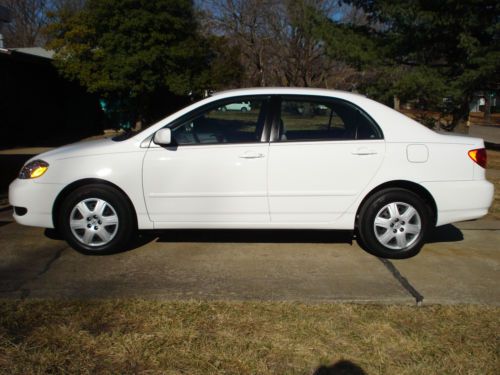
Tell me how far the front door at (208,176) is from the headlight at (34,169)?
3.28ft

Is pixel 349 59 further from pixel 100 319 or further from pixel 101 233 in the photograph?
pixel 100 319

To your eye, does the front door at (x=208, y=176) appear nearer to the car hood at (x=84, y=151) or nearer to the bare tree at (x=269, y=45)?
the car hood at (x=84, y=151)

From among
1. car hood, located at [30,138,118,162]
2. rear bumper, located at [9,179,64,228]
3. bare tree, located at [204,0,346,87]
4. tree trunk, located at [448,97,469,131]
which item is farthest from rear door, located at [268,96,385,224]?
bare tree, located at [204,0,346,87]

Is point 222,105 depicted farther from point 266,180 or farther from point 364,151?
point 364,151

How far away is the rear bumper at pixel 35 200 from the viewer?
4793 millimetres

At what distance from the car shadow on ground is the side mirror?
49.0 inches

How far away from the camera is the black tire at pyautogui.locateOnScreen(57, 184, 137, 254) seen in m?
4.76

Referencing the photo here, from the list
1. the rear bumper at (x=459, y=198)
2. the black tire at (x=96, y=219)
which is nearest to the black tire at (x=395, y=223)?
the rear bumper at (x=459, y=198)

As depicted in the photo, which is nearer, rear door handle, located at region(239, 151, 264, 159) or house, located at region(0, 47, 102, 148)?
rear door handle, located at region(239, 151, 264, 159)

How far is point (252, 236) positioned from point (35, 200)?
227cm

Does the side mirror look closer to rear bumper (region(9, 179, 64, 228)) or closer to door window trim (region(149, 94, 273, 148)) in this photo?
door window trim (region(149, 94, 273, 148))

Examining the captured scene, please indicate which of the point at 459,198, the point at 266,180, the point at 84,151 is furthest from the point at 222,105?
the point at 459,198

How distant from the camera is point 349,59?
1576cm

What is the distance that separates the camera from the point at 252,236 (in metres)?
5.62
